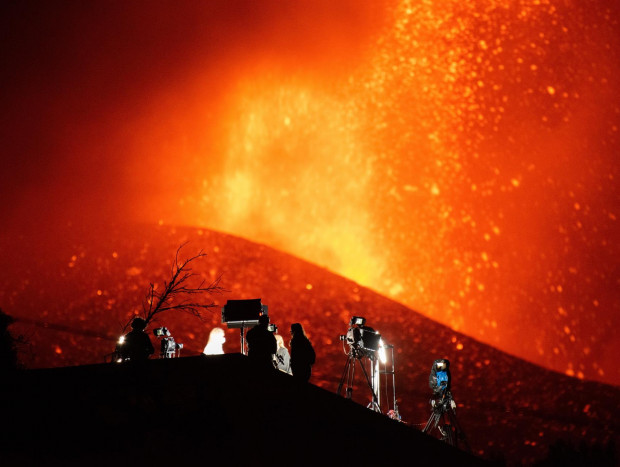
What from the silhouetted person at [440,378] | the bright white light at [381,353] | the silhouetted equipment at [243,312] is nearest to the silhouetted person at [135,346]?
the silhouetted equipment at [243,312]

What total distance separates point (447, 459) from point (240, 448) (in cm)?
219

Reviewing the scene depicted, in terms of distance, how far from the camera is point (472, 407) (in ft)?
239

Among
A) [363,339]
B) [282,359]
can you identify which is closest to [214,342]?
[282,359]

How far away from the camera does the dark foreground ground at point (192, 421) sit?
6566mm

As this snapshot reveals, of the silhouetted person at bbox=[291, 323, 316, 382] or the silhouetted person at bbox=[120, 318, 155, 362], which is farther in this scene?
the silhouetted person at bbox=[120, 318, 155, 362]

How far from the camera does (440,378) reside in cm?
1076

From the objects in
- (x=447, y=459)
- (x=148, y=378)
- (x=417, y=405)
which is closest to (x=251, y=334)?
(x=148, y=378)

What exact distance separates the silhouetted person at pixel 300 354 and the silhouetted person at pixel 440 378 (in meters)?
2.89

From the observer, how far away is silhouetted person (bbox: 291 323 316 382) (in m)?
8.59

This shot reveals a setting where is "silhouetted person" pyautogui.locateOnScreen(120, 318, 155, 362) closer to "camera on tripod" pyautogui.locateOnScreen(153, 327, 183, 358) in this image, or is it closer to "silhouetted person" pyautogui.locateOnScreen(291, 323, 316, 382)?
"silhouetted person" pyautogui.locateOnScreen(291, 323, 316, 382)

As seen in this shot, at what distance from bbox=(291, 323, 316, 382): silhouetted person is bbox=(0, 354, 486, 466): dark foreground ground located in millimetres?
1151

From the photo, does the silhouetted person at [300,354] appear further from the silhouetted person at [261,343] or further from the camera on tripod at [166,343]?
the camera on tripod at [166,343]

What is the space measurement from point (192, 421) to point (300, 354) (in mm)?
2040

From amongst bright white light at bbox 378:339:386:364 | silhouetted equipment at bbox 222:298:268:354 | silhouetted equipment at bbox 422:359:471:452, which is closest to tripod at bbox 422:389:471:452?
silhouetted equipment at bbox 422:359:471:452
